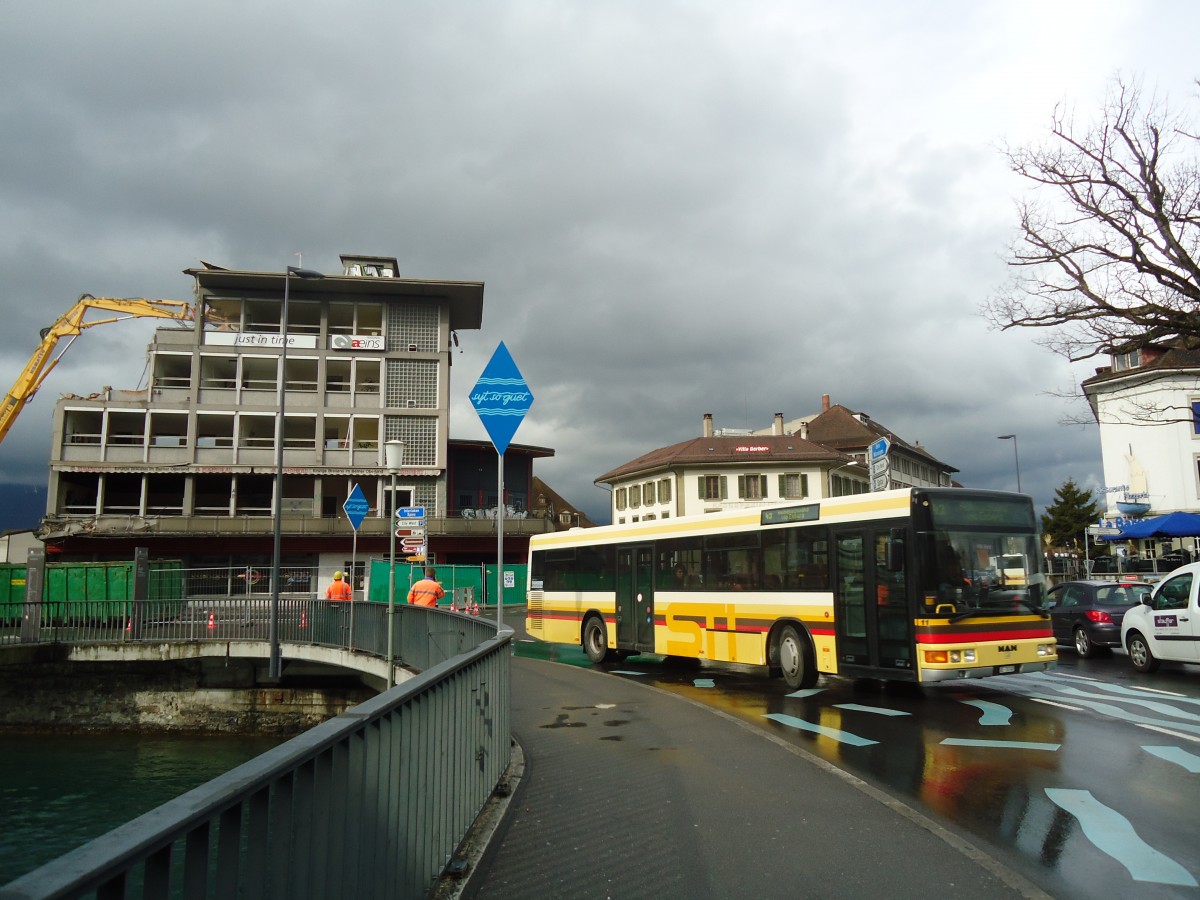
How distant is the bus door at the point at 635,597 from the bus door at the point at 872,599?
4886mm

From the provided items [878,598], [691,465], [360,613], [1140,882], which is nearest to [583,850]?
[1140,882]

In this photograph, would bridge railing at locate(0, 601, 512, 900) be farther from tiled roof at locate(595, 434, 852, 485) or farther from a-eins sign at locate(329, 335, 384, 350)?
tiled roof at locate(595, 434, 852, 485)

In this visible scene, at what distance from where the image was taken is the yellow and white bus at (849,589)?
11.2 metres

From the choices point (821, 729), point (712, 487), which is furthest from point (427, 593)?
point (712, 487)

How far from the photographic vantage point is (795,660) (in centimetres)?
1334

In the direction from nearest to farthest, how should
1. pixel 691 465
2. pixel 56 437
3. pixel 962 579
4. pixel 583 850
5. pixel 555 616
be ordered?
pixel 583 850 < pixel 962 579 < pixel 555 616 < pixel 56 437 < pixel 691 465

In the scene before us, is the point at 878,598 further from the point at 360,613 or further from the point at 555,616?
the point at 360,613

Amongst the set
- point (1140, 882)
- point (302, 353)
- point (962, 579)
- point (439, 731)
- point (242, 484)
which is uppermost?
point (302, 353)

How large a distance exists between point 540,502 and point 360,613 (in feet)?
210

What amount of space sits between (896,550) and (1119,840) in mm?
6110

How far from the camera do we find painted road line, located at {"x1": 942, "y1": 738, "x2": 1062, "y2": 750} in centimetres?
848

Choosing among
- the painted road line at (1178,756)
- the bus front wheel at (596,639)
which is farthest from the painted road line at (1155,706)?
the bus front wheel at (596,639)

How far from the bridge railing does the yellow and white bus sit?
7.14m

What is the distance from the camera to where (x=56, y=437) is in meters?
49.8
